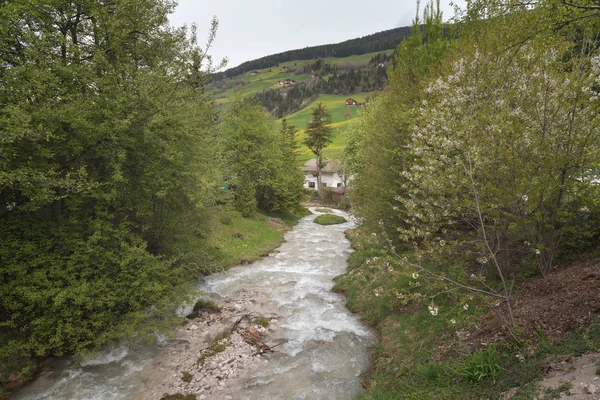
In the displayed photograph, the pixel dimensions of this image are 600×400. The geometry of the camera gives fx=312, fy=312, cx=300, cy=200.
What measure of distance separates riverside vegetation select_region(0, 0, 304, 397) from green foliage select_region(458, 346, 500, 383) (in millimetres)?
9380

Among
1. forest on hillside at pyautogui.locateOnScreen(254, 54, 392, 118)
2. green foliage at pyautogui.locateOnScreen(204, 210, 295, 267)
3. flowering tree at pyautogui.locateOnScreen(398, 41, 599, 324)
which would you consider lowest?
green foliage at pyautogui.locateOnScreen(204, 210, 295, 267)

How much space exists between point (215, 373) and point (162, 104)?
32.8 ft

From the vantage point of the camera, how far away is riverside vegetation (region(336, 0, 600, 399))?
631cm

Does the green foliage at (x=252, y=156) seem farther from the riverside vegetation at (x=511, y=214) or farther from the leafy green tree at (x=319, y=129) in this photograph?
the riverside vegetation at (x=511, y=214)

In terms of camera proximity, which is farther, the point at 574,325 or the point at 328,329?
the point at 328,329

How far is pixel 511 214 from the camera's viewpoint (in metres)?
7.50

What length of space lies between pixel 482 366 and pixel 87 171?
13071mm

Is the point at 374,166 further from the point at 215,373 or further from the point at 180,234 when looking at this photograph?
the point at 215,373

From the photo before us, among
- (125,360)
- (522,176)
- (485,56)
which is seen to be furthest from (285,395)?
(485,56)

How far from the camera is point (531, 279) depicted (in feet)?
29.5

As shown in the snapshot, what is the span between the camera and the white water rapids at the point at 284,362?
9016 millimetres

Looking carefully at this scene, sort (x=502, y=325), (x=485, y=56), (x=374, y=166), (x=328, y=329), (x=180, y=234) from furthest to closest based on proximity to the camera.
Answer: (x=374, y=166) < (x=180, y=234) < (x=328, y=329) < (x=485, y=56) < (x=502, y=325)

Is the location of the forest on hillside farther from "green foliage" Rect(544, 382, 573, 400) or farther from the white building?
"green foliage" Rect(544, 382, 573, 400)

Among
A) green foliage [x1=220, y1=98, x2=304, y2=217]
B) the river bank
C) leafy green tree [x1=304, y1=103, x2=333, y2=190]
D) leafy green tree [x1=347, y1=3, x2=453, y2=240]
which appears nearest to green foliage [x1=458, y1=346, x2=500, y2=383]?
the river bank
